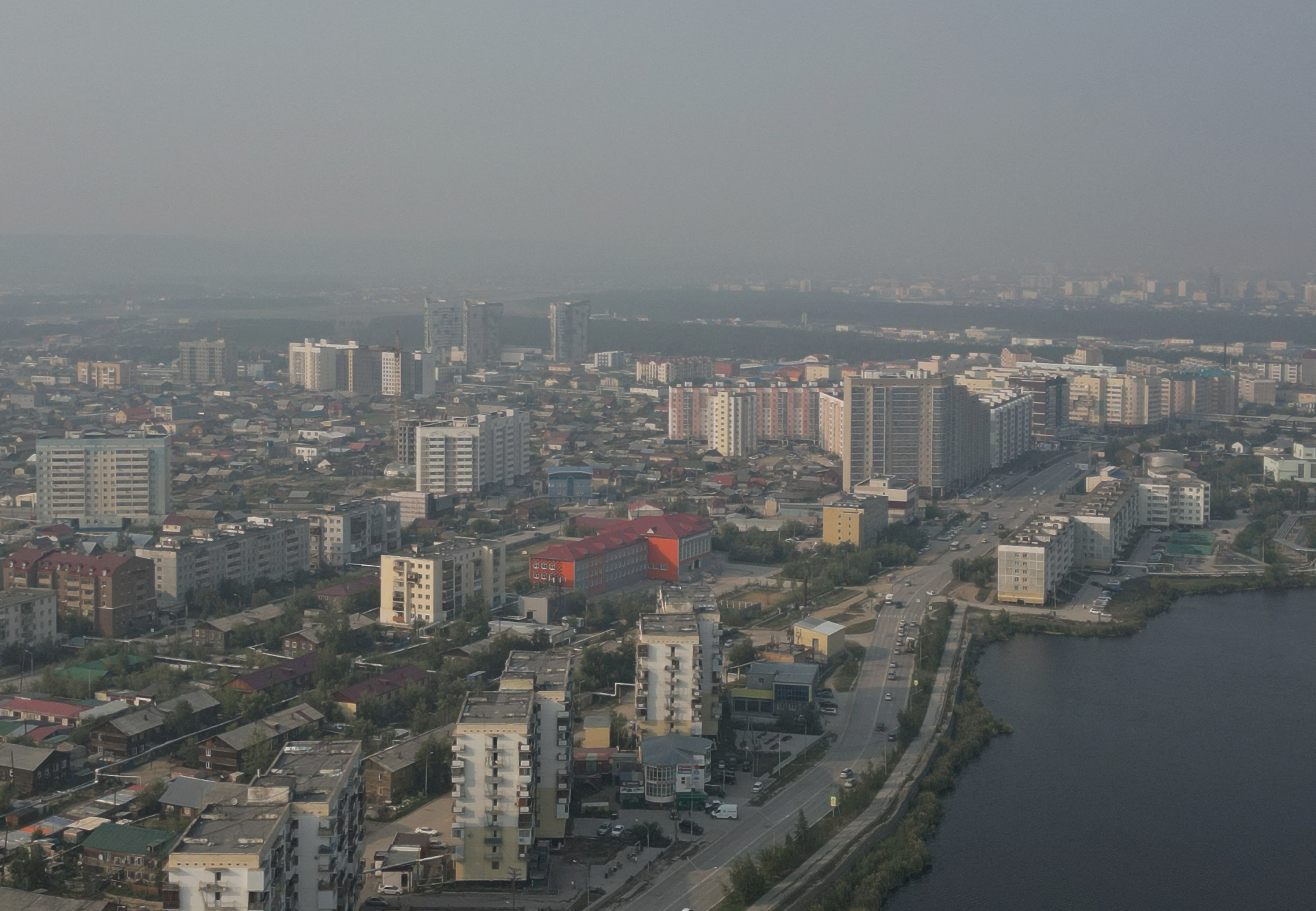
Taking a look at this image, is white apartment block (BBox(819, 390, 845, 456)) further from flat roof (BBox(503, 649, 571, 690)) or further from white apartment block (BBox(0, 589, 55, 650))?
flat roof (BBox(503, 649, 571, 690))

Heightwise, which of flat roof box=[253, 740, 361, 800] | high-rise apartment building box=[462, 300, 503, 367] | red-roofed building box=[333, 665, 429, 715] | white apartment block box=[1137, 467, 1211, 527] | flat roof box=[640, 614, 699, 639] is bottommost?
red-roofed building box=[333, 665, 429, 715]

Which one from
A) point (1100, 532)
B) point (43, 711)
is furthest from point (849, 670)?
point (43, 711)

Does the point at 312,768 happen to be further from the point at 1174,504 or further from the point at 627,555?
the point at 1174,504

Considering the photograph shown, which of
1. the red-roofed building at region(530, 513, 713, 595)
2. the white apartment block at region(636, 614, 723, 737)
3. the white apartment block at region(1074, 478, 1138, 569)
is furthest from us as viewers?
the white apartment block at region(1074, 478, 1138, 569)

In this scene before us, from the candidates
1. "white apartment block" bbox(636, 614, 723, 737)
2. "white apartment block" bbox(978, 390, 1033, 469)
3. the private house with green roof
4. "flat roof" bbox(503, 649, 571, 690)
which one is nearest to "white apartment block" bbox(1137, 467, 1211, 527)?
"white apartment block" bbox(978, 390, 1033, 469)

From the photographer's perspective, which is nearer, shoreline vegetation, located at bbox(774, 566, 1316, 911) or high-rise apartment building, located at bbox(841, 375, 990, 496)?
shoreline vegetation, located at bbox(774, 566, 1316, 911)

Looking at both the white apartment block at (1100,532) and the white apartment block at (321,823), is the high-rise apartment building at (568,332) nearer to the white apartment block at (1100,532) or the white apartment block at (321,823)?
the white apartment block at (1100,532)
